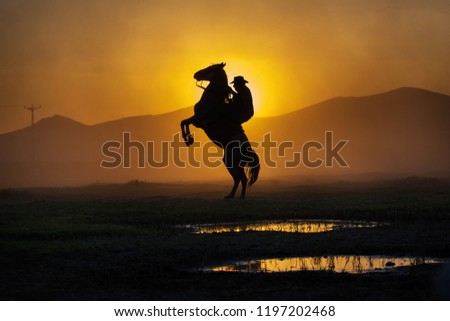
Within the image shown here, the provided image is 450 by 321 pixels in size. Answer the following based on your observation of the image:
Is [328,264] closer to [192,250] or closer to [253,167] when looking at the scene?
[192,250]

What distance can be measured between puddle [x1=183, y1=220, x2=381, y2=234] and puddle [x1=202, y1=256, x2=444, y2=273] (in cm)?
558

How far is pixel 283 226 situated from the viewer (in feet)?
83.7

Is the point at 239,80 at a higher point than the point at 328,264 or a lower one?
higher

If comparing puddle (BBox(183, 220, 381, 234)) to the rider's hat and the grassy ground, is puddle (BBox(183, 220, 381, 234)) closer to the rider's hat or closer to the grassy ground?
the grassy ground

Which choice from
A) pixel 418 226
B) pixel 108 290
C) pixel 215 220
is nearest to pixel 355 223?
pixel 418 226

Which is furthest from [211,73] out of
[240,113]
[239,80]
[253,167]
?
[253,167]

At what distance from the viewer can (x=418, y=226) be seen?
23938 mm

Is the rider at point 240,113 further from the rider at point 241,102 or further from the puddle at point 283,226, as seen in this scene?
the puddle at point 283,226

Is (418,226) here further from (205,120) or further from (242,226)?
(205,120)

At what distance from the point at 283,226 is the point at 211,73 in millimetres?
11367

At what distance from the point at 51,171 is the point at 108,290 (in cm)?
10211

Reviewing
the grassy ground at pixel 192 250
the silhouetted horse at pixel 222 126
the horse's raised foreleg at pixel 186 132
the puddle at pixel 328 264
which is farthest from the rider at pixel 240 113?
the puddle at pixel 328 264

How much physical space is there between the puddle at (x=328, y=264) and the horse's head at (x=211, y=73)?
59.1 feet

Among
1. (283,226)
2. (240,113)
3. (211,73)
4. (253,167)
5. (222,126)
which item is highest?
(211,73)
